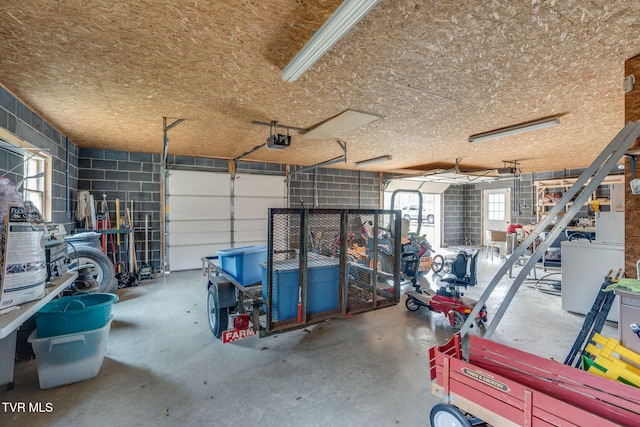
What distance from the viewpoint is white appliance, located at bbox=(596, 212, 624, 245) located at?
3879 millimetres

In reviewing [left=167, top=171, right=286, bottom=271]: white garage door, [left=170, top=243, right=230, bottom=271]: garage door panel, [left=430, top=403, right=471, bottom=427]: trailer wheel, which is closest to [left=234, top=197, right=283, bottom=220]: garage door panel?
[left=167, top=171, right=286, bottom=271]: white garage door

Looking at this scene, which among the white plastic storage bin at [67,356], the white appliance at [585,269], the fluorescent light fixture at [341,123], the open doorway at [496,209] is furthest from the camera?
the open doorway at [496,209]

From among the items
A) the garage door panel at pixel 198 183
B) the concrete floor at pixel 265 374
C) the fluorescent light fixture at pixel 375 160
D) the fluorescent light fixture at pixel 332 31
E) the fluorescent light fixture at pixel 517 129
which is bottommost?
the concrete floor at pixel 265 374

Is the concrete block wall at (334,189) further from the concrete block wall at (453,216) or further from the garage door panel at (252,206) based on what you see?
the concrete block wall at (453,216)

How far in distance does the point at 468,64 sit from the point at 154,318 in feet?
14.9

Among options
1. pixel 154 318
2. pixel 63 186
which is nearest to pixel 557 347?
pixel 154 318

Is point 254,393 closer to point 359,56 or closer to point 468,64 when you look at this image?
point 359,56

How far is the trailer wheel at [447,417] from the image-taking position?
1.68 m

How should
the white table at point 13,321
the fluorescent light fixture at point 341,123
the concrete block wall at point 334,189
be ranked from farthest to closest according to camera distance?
the concrete block wall at point 334,189
the fluorescent light fixture at point 341,123
the white table at point 13,321

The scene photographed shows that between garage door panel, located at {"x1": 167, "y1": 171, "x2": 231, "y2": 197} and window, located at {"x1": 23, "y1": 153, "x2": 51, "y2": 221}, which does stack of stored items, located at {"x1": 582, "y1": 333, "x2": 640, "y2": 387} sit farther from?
garage door panel, located at {"x1": 167, "y1": 171, "x2": 231, "y2": 197}

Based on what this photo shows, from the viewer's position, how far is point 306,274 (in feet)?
8.25

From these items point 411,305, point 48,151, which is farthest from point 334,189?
point 48,151

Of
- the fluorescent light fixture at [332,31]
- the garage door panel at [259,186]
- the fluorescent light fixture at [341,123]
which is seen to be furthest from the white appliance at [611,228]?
the garage door panel at [259,186]

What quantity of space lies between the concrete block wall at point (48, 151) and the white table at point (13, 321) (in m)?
1.60
